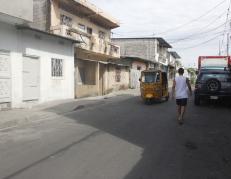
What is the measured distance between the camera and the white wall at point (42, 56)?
17.2m

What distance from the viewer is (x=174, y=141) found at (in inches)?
369

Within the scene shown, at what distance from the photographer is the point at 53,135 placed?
33.1 ft

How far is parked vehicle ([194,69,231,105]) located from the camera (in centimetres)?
1895

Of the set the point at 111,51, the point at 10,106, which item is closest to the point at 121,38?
the point at 111,51

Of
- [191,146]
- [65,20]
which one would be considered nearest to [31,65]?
[65,20]

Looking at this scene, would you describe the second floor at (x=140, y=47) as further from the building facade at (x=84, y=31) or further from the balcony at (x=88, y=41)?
the balcony at (x=88, y=41)

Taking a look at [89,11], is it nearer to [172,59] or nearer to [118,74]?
[118,74]

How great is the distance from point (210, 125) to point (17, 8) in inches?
368

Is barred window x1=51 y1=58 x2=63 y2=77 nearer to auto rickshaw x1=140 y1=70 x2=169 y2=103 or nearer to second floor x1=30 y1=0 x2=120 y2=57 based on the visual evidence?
second floor x1=30 y1=0 x2=120 y2=57

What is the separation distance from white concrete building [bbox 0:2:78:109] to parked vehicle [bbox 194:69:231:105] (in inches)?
328

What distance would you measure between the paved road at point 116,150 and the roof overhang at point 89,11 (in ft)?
46.9

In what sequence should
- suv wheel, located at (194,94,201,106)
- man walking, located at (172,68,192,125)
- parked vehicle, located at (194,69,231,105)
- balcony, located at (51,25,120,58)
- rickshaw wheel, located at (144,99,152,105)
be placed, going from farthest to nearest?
balcony, located at (51,25,120,58)
rickshaw wheel, located at (144,99,152,105)
suv wheel, located at (194,94,201,106)
parked vehicle, located at (194,69,231,105)
man walking, located at (172,68,192,125)

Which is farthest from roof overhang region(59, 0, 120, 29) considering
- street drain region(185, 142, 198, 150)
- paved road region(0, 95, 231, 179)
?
street drain region(185, 142, 198, 150)

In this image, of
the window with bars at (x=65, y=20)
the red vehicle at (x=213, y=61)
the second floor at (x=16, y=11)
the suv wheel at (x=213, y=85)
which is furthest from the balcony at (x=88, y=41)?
the suv wheel at (x=213, y=85)
